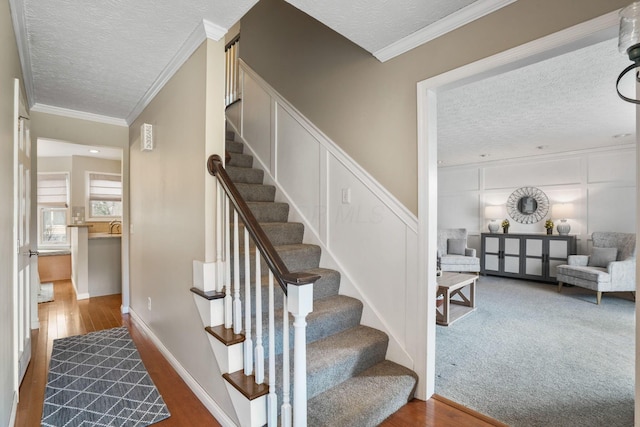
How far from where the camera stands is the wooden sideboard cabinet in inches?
215

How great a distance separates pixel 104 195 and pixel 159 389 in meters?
5.14

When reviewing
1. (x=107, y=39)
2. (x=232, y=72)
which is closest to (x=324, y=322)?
Result: (x=107, y=39)

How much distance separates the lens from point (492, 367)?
8.14 feet

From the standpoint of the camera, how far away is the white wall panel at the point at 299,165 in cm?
283

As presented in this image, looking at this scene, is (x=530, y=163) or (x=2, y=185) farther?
(x=530, y=163)

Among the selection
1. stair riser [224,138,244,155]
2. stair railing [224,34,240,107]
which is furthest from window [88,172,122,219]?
stair riser [224,138,244,155]

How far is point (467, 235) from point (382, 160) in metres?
5.47

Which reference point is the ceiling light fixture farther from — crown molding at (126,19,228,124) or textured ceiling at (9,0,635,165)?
crown molding at (126,19,228,124)

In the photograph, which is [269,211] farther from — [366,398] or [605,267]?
[605,267]

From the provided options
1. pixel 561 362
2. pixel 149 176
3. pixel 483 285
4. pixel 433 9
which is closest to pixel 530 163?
pixel 483 285

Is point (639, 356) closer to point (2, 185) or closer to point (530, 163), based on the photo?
point (2, 185)

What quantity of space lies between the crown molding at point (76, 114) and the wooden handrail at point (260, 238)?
2.64 meters

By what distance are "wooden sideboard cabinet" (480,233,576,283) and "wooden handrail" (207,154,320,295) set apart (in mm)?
5938

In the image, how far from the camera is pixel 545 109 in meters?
3.52
